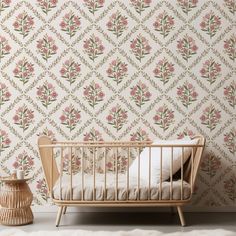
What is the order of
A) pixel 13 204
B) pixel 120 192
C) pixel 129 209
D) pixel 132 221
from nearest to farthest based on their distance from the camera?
1. pixel 120 192
2. pixel 13 204
3. pixel 132 221
4. pixel 129 209

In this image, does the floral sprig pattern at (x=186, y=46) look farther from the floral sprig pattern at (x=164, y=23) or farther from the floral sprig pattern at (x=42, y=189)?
the floral sprig pattern at (x=42, y=189)

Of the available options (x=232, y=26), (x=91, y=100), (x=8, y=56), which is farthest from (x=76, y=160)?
(x=232, y=26)

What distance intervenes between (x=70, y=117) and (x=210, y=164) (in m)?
1.17

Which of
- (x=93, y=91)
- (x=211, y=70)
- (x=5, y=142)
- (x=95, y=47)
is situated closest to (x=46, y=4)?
(x=95, y=47)

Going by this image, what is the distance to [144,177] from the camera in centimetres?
318

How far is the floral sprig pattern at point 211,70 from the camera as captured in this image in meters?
3.65

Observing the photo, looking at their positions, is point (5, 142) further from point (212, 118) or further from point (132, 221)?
point (212, 118)

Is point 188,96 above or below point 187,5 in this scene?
below

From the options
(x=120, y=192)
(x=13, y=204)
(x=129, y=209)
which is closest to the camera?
(x=120, y=192)

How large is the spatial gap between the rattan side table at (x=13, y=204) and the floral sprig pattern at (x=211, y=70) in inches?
64.0

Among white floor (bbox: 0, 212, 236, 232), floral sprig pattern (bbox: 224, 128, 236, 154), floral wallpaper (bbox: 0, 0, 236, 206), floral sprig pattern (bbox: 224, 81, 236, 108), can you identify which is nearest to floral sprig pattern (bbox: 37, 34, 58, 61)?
floral wallpaper (bbox: 0, 0, 236, 206)

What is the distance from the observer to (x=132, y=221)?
3.28 m

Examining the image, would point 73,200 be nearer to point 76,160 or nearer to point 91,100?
point 76,160

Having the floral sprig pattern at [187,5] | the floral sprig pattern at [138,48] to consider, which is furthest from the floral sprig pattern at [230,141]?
the floral sprig pattern at [187,5]
